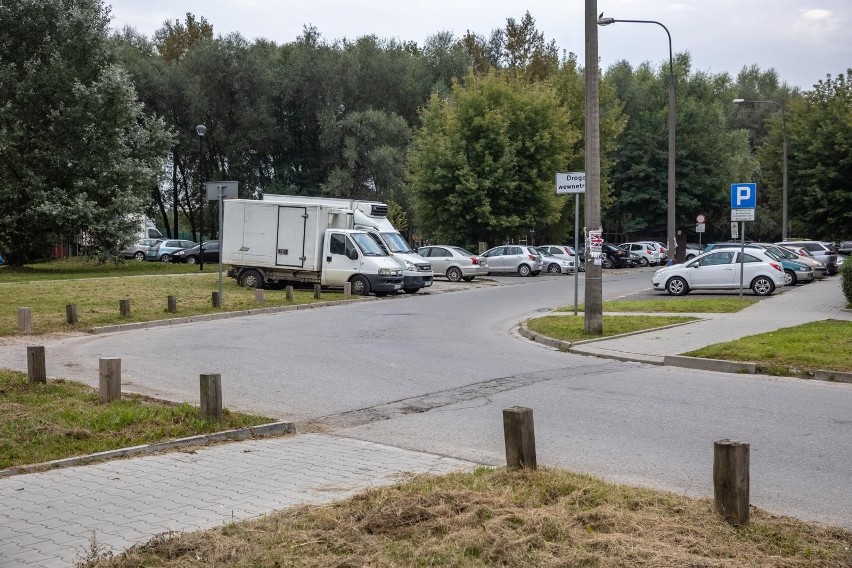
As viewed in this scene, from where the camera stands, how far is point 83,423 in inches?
354

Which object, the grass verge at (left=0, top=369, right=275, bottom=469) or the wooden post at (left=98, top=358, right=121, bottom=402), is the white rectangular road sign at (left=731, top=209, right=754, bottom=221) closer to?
the grass verge at (left=0, top=369, right=275, bottom=469)

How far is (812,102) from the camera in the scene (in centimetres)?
5284

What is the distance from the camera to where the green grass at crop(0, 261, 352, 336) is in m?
20.4

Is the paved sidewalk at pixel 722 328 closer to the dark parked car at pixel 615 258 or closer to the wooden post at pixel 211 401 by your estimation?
the wooden post at pixel 211 401

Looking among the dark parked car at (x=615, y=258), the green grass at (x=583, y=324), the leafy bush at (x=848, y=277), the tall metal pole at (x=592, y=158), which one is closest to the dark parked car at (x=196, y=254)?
the dark parked car at (x=615, y=258)

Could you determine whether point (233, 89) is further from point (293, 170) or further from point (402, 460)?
point (402, 460)

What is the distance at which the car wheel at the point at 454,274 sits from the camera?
38.6 m

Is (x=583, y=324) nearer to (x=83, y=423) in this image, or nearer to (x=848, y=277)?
(x=848, y=277)

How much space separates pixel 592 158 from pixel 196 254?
40149mm

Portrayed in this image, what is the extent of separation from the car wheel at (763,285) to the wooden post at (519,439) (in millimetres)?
22741

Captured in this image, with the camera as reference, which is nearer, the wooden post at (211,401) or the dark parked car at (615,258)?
the wooden post at (211,401)

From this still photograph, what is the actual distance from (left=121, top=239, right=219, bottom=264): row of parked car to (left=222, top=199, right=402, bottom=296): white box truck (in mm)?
22960

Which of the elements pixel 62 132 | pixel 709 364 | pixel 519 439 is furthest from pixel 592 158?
pixel 62 132

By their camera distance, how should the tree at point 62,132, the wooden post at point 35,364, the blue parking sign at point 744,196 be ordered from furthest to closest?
the tree at point 62,132
the blue parking sign at point 744,196
the wooden post at point 35,364
